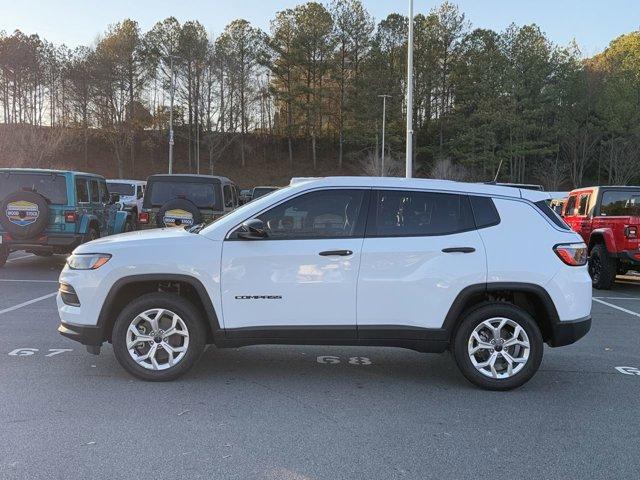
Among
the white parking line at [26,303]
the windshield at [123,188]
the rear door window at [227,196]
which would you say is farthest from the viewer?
the windshield at [123,188]

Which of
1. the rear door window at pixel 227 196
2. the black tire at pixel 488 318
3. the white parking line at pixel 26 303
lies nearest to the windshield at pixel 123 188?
the rear door window at pixel 227 196

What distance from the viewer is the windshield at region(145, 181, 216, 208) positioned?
39.5ft

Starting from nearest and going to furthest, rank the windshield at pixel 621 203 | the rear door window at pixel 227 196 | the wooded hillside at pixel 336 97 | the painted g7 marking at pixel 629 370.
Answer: the painted g7 marking at pixel 629 370 < the windshield at pixel 621 203 < the rear door window at pixel 227 196 < the wooded hillside at pixel 336 97

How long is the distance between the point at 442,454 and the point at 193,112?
2111 inches

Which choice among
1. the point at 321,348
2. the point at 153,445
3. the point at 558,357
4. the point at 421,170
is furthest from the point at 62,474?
the point at 421,170

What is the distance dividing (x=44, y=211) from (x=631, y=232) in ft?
33.9

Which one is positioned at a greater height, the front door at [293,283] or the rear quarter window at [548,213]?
the rear quarter window at [548,213]

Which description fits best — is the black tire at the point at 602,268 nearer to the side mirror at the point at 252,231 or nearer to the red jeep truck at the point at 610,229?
the red jeep truck at the point at 610,229

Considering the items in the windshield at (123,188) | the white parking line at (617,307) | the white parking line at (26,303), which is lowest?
the white parking line at (617,307)

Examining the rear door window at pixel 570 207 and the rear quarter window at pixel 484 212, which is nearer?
the rear quarter window at pixel 484 212

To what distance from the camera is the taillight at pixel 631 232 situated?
10414mm

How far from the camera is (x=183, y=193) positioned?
12195 mm

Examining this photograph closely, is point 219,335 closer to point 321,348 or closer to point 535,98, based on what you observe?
point 321,348

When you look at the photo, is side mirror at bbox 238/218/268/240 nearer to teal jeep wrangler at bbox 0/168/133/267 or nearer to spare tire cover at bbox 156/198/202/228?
spare tire cover at bbox 156/198/202/228
